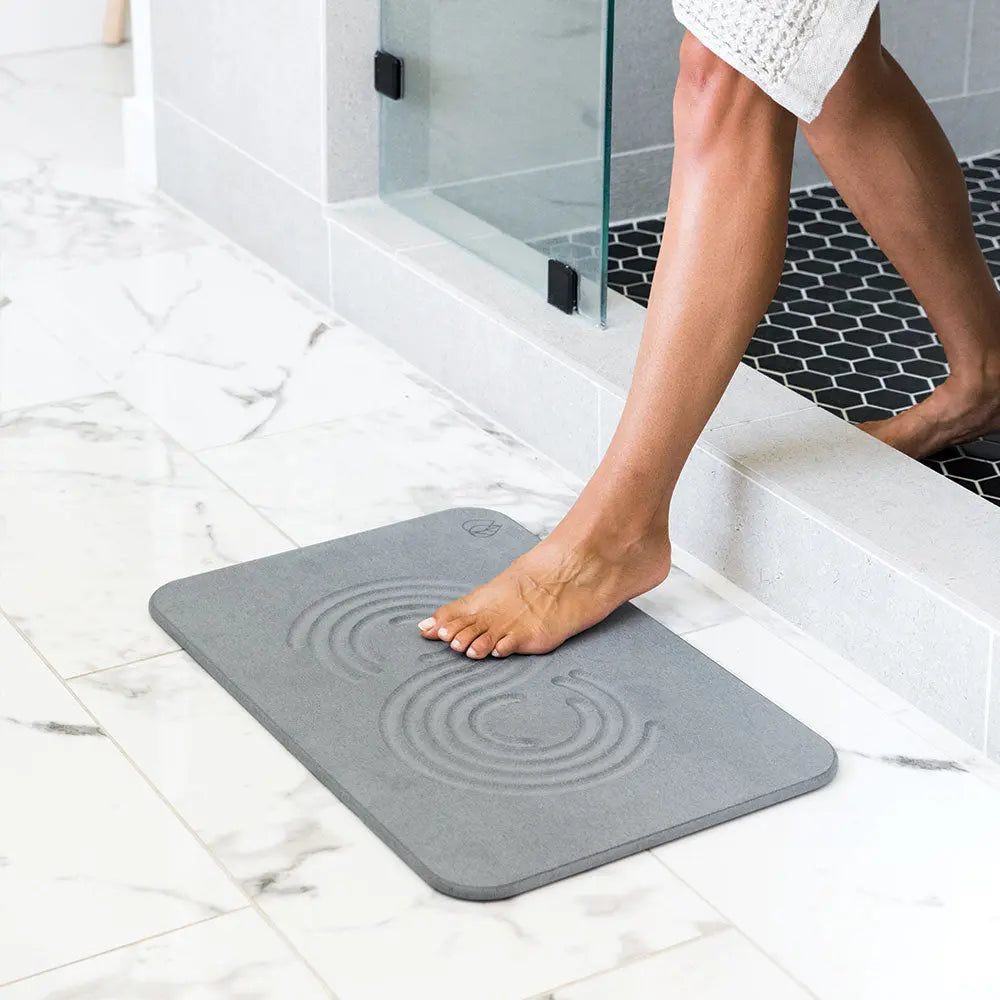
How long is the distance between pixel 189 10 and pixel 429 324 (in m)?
0.67

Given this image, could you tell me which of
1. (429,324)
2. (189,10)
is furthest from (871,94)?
(189,10)

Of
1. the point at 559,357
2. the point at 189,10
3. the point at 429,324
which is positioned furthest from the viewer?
the point at 189,10

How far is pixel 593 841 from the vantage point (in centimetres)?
122

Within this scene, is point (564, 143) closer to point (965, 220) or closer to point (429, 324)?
point (429, 324)

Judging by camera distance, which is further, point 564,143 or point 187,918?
point 564,143

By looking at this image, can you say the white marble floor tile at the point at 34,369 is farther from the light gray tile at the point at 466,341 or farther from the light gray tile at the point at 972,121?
the light gray tile at the point at 972,121

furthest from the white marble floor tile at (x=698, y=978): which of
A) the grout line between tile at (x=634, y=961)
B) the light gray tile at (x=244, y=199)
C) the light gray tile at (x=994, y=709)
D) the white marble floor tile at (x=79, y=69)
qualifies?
the white marble floor tile at (x=79, y=69)

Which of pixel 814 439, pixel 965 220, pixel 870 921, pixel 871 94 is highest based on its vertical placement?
pixel 871 94

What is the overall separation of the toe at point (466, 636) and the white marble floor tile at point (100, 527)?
0.79 ft

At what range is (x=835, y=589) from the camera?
4.86 feet

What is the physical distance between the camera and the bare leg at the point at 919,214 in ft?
5.24

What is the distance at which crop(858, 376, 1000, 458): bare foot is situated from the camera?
1699 mm

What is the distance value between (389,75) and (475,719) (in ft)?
3.31

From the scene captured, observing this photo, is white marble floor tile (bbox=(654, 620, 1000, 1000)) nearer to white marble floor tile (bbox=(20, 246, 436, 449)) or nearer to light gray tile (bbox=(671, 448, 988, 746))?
light gray tile (bbox=(671, 448, 988, 746))
